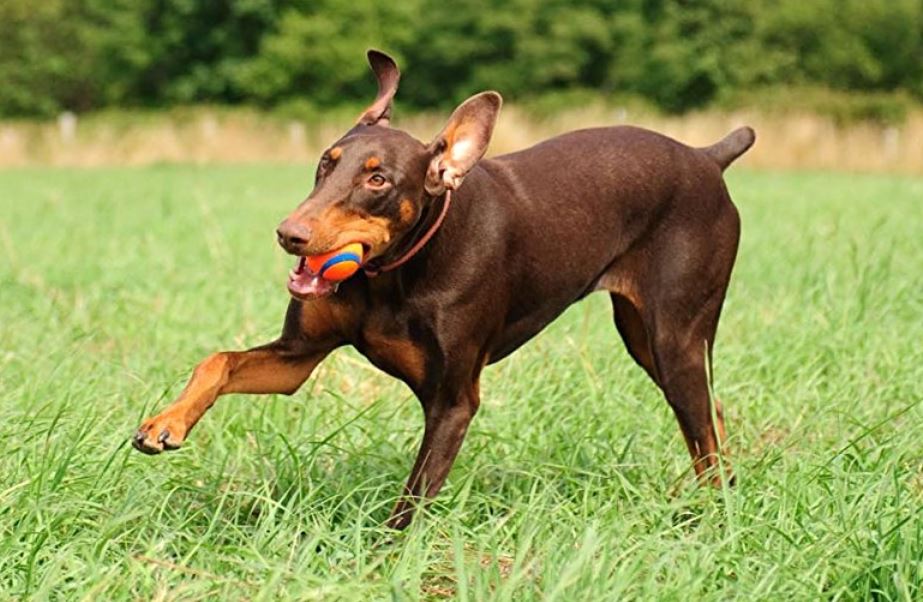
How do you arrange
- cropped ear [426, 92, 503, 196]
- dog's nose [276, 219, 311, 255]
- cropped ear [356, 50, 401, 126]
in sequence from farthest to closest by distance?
cropped ear [356, 50, 401, 126] → cropped ear [426, 92, 503, 196] → dog's nose [276, 219, 311, 255]

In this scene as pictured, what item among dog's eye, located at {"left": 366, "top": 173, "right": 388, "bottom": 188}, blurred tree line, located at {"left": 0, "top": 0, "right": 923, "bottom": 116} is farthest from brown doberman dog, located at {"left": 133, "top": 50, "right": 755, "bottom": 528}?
blurred tree line, located at {"left": 0, "top": 0, "right": 923, "bottom": 116}

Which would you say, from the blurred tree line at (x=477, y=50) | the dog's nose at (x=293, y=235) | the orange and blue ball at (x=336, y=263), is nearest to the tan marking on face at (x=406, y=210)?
the orange and blue ball at (x=336, y=263)

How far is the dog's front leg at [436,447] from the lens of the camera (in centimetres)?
392

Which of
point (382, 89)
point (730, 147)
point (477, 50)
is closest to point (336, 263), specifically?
point (382, 89)

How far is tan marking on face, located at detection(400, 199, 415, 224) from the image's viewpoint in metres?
3.75

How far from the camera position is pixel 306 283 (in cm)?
362

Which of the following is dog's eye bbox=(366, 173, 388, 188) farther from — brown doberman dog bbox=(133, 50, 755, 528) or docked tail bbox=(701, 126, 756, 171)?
docked tail bbox=(701, 126, 756, 171)

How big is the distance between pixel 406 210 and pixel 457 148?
242 millimetres

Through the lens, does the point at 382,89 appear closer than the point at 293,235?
No

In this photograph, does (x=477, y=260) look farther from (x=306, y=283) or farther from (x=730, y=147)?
(x=730, y=147)

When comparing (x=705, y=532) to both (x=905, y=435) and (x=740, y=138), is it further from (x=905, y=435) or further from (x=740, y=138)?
(x=740, y=138)

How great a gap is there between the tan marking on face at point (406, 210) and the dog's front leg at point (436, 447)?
0.49m

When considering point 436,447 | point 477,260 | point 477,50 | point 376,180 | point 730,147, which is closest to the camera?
point 376,180

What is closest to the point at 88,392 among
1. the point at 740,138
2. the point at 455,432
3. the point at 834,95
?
the point at 455,432
